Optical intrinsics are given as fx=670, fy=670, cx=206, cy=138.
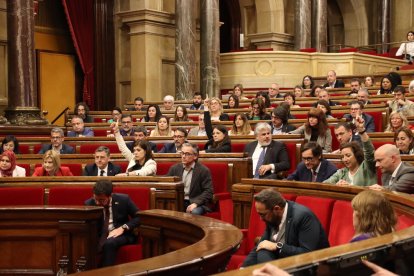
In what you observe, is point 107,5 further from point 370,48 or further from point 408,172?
point 408,172

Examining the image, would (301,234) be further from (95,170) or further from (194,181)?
(95,170)

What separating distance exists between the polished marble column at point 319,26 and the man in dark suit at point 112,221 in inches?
445

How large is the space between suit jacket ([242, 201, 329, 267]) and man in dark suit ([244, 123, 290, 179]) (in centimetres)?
236

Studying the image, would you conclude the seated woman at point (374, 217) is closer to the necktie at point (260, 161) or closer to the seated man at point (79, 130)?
the necktie at point (260, 161)

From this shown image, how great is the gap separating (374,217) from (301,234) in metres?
0.74

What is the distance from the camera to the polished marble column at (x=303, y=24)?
1489 cm

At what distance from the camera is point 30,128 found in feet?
28.1

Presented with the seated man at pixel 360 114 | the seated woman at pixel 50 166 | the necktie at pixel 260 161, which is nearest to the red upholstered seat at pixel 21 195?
the seated woman at pixel 50 166

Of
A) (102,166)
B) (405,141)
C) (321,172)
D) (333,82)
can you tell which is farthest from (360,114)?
(333,82)

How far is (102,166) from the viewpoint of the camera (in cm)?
557

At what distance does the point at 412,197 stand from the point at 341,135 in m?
2.35

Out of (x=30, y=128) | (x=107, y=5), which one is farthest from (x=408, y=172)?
(x=107, y=5)

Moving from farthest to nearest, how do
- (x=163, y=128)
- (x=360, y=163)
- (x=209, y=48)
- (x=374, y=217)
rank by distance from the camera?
1. (x=209, y=48)
2. (x=163, y=128)
3. (x=360, y=163)
4. (x=374, y=217)

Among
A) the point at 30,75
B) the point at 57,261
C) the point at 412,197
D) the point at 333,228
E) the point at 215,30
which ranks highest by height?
the point at 215,30
